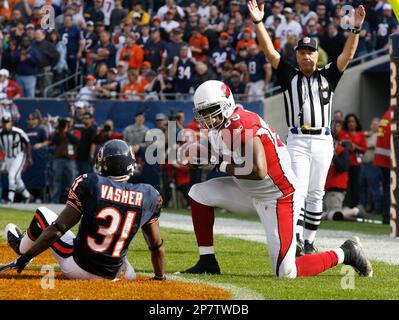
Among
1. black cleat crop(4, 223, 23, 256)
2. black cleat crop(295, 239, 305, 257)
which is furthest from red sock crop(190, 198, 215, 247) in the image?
black cleat crop(295, 239, 305, 257)

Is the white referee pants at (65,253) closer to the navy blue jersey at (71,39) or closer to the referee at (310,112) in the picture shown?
the referee at (310,112)

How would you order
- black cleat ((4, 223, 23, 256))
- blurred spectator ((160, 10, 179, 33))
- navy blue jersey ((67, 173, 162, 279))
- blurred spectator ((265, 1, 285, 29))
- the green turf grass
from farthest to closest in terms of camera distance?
blurred spectator ((160, 10, 179, 33)), blurred spectator ((265, 1, 285, 29)), the green turf grass, black cleat ((4, 223, 23, 256)), navy blue jersey ((67, 173, 162, 279))

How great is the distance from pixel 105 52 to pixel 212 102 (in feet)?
39.6

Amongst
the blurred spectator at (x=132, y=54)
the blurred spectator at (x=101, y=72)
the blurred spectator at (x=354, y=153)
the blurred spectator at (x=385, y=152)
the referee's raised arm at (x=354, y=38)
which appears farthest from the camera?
the blurred spectator at (x=132, y=54)

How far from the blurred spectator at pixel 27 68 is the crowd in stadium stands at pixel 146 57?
0.02 metres

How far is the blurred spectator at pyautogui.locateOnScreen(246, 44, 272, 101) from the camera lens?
714 inches

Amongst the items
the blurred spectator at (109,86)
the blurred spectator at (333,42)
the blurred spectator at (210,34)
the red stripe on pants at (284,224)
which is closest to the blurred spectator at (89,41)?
the blurred spectator at (109,86)

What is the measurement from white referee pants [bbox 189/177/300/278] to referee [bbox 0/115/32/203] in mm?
9894

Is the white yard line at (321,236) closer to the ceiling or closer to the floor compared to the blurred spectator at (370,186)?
closer to the ceiling

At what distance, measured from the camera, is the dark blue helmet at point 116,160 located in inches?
248

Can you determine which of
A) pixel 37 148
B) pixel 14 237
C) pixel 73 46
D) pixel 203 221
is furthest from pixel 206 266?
pixel 73 46

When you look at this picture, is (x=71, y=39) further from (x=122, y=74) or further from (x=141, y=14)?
(x=141, y=14)

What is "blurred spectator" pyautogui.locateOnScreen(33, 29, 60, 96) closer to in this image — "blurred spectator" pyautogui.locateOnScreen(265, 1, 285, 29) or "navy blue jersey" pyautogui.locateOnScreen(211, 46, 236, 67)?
"navy blue jersey" pyautogui.locateOnScreen(211, 46, 236, 67)

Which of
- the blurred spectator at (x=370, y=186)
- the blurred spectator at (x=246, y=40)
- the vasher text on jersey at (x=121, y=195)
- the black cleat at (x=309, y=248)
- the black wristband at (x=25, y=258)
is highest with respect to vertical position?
the vasher text on jersey at (x=121, y=195)
